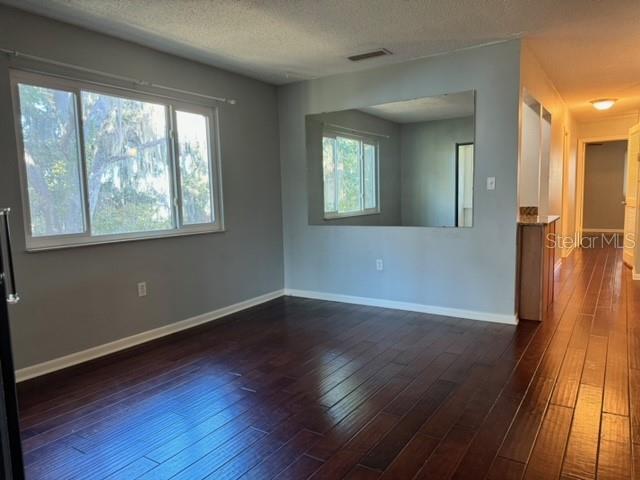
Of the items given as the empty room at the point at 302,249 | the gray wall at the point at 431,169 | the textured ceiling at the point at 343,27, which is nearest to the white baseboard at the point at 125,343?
the empty room at the point at 302,249

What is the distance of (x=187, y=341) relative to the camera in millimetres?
3648

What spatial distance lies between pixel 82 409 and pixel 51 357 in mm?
765

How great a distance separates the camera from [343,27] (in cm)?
323

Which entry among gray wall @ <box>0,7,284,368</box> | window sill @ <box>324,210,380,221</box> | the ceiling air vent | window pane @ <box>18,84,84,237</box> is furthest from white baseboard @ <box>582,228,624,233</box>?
window pane @ <box>18,84,84,237</box>

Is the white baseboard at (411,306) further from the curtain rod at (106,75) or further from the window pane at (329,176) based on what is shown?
the curtain rod at (106,75)

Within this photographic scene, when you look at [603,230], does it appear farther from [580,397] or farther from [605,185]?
[580,397]

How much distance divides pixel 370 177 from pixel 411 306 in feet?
4.79

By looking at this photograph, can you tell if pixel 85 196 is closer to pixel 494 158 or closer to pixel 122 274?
pixel 122 274

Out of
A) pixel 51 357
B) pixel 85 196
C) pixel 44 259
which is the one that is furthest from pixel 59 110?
pixel 51 357

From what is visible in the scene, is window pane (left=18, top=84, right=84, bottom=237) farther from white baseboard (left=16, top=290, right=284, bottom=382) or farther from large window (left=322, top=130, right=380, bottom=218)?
large window (left=322, top=130, right=380, bottom=218)

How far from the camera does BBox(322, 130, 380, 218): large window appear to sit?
15.4ft

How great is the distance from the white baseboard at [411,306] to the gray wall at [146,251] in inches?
17.9

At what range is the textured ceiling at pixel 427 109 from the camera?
12.9 feet

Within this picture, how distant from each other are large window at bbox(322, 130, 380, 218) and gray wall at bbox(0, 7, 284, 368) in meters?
0.62
